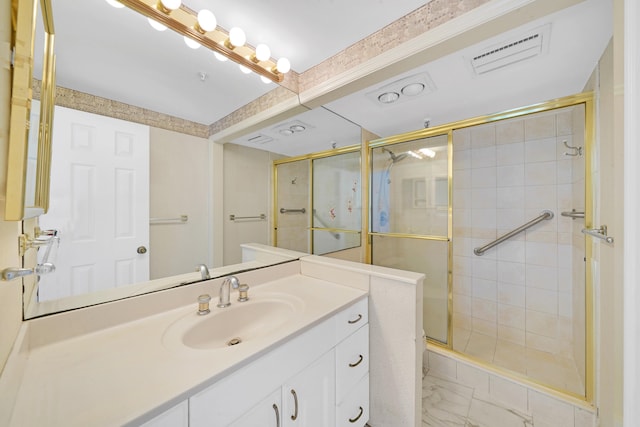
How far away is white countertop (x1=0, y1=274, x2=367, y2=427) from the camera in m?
0.48

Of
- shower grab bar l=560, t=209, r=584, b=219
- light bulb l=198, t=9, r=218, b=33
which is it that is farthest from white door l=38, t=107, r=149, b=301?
shower grab bar l=560, t=209, r=584, b=219

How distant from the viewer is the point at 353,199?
2051mm

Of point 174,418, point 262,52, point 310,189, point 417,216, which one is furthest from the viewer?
point 417,216

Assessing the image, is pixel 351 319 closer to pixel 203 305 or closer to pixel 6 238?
pixel 203 305

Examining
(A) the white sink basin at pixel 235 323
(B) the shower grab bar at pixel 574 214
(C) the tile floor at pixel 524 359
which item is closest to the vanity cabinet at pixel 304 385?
(A) the white sink basin at pixel 235 323

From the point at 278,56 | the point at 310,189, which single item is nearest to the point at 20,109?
the point at 278,56

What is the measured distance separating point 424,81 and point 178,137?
1387 millimetres

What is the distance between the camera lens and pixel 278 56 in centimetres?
135

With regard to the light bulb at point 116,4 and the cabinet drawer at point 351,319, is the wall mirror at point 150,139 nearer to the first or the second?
Result: the light bulb at point 116,4

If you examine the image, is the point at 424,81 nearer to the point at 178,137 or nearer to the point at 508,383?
the point at 178,137

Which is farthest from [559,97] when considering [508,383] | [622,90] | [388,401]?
[388,401]

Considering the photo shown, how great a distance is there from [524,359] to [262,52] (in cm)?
294

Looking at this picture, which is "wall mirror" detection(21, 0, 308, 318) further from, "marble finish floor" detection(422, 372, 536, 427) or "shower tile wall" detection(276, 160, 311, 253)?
"marble finish floor" detection(422, 372, 536, 427)

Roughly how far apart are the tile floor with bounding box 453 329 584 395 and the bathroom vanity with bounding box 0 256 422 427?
3.66 ft
